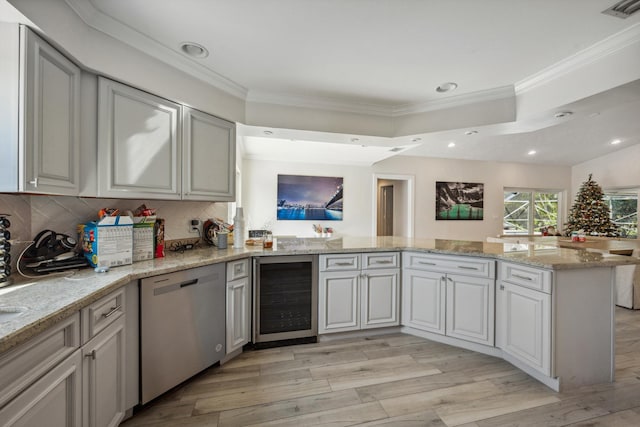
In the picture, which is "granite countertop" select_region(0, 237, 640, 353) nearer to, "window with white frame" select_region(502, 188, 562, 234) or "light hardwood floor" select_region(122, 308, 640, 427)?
"light hardwood floor" select_region(122, 308, 640, 427)

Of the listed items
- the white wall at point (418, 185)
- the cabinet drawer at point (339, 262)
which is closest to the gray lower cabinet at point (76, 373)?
the cabinet drawer at point (339, 262)

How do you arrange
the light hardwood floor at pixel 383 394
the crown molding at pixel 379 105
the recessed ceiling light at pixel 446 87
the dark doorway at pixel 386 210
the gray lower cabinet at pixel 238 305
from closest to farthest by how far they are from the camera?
the light hardwood floor at pixel 383 394
the gray lower cabinet at pixel 238 305
the recessed ceiling light at pixel 446 87
the crown molding at pixel 379 105
the dark doorway at pixel 386 210

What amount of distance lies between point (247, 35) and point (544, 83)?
2441mm

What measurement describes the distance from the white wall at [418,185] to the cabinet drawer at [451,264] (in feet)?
11.4

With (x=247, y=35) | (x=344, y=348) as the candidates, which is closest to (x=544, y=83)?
(x=247, y=35)

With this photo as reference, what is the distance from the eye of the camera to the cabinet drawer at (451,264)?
2381 millimetres

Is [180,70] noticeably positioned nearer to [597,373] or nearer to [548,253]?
[548,253]

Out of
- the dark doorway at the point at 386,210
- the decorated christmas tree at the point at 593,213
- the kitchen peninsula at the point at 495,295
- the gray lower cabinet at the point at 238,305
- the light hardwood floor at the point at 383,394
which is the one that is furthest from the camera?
the dark doorway at the point at 386,210

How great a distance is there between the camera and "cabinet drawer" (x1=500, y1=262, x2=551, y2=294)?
1970mm

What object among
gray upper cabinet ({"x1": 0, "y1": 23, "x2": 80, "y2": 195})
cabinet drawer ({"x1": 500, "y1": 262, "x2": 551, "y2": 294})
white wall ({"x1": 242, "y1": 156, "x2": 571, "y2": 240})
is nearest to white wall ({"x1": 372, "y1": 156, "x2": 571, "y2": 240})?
white wall ({"x1": 242, "y1": 156, "x2": 571, "y2": 240})

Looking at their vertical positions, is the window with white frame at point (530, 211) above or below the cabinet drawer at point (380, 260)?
above

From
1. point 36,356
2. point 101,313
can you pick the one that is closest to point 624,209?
point 101,313

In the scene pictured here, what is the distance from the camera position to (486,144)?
5.70 meters

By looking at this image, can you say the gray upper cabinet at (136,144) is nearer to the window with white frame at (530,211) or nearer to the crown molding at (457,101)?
the crown molding at (457,101)
